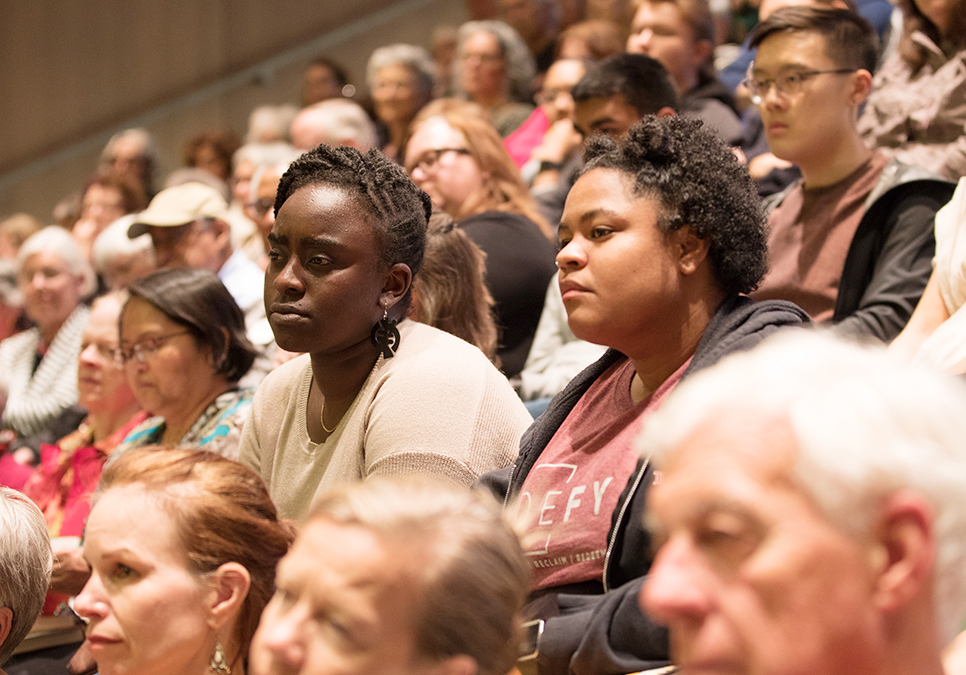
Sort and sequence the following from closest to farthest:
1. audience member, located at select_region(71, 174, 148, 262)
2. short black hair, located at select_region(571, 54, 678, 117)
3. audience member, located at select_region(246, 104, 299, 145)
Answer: short black hair, located at select_region(571, 54, 678, 117) → audience member, located at select_region(71, 174, 148, 262) → audience member, located at select_region(246, 104, 299, 145)

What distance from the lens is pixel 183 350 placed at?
9.87 feet

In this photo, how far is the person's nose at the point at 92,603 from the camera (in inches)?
64.6

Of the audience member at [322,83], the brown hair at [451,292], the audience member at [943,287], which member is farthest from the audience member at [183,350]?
the audience member at [322,83]

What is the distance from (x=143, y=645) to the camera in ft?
5.43

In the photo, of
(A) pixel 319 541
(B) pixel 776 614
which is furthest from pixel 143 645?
(B) pixel 776 614

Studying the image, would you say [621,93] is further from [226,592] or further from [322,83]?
[322,83]

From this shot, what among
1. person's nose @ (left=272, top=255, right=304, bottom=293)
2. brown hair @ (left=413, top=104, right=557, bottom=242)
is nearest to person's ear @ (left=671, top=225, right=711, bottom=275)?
person's nose @ (left=272, top=255, right=304, bottom=293)

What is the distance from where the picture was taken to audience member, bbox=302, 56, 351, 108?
6.45 m

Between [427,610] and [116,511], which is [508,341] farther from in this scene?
[427,610]

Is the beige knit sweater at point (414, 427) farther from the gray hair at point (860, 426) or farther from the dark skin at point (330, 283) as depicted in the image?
the gray hair at point (860, 426)

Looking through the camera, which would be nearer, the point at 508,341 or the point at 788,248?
the point at 788,248

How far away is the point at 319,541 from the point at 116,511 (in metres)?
0.68

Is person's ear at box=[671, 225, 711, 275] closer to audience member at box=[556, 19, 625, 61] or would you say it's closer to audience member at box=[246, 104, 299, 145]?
audience member at box=[556, 19, 625, 61]

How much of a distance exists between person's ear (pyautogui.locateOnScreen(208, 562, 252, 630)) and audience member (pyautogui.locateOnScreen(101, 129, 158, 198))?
16.0ft
